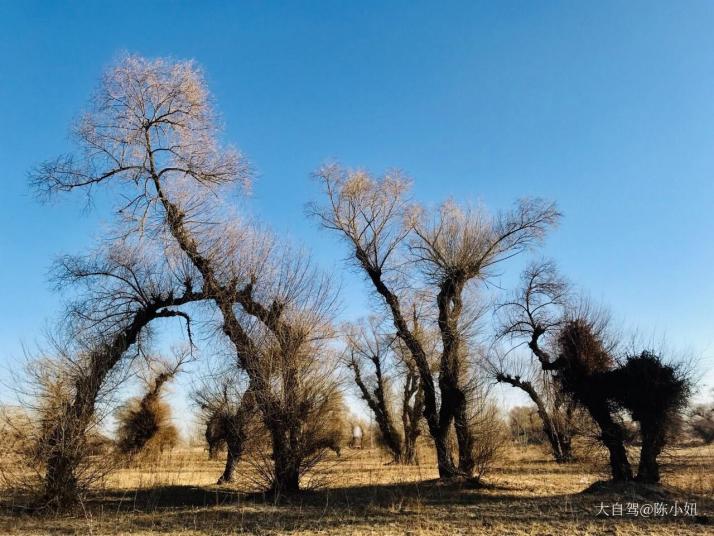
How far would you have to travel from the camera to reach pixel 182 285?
45.9 ft

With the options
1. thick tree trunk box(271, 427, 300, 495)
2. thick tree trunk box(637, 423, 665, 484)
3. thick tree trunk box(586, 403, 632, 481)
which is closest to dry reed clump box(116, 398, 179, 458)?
thick tree trunk box(271, 427, 300, 495)

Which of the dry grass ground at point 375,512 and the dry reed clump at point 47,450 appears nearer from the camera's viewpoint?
the dry grass ground at point 375,512

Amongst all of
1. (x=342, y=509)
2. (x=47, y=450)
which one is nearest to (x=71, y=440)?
(x=47, y=450)

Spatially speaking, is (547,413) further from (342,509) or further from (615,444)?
(342,509)

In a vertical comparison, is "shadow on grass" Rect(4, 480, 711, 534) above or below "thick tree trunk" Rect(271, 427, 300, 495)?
below

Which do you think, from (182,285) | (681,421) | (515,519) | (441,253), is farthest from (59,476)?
(681,421)

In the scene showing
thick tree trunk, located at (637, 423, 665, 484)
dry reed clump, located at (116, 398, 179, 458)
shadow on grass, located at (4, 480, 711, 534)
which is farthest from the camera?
dry reed clump, located at (116, 398, 179, 458)

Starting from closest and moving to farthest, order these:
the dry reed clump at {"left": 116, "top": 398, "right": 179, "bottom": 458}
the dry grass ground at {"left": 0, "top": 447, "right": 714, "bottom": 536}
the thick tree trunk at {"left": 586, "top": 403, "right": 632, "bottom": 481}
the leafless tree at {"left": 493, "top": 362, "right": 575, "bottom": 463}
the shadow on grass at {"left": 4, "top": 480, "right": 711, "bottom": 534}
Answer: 1. the dry grass ground at {"left": 0, "top": 447, "right": 714, "bottom": 536}
2. the shadow on grass at {"left": 4, "top": 480, "right": 711, "bottom": 534}
3. the thick tree trunk at {"left": 586, "top": 403, "right": 632, "bottom": 481}
4. the leafless tree at {"left": 493, "top": 362, "right": 575, "bottom": 463}
5. the dry reed clump at {"left": 116, "top": 398, "right": 179, "bottom": 458}

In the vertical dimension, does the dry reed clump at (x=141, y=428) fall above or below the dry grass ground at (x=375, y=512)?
above

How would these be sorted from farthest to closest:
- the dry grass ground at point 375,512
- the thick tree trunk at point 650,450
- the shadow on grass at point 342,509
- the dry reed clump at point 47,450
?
the thick tree trunk at point 650,450 → the dry reed clump at point 47,450 → the shadow on grass at point 342,509 → the dry grass ground at point 375,512

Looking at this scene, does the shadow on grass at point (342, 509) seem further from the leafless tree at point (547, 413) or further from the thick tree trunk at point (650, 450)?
the leafless tree at point (547, 413)

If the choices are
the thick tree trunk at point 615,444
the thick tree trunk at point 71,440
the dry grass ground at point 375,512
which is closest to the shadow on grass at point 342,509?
the dry grass ground at point 375,512

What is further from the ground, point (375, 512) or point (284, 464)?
point (284, 464)

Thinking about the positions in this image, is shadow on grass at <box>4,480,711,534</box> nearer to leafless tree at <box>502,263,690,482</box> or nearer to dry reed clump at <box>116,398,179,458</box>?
leafless tree at <box>502,263,690,482</box>
